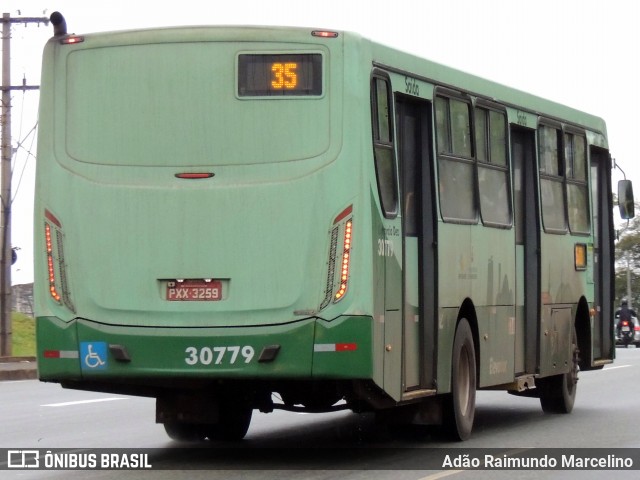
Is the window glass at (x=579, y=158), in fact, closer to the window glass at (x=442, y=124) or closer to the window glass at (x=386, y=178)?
the window glass at (x=442, y=124)

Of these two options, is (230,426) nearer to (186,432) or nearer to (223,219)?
(186,432)

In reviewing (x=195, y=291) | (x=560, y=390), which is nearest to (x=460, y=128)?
(x=195, y=291)

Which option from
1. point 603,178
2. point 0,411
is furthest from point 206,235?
point 603,178

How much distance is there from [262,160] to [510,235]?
4.52 metres

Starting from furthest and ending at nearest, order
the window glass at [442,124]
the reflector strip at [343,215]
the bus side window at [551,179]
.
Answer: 1. the bus side window at [551,179]
2. the window glass at [442,124]
3. the reflector strip at [343,215]

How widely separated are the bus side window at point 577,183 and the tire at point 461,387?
3.98m

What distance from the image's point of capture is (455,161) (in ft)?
44.2

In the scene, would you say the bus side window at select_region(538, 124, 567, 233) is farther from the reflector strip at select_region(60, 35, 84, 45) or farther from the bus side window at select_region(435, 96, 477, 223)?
the reflector strip at select_region(60, 35, 84, 45)

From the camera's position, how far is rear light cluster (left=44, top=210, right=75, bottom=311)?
11398mm

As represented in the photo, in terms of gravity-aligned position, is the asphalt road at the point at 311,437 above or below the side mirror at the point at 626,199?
below

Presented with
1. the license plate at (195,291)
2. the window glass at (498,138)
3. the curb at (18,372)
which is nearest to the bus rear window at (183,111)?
the license plate at (195,291)

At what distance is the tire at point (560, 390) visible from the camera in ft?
56.7

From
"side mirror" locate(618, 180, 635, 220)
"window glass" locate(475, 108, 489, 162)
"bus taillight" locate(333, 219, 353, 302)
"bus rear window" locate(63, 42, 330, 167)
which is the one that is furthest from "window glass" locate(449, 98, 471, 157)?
"side mirror" locate(618, 180, 635, 220)

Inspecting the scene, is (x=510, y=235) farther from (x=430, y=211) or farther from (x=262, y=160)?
(x=262, y=160)
